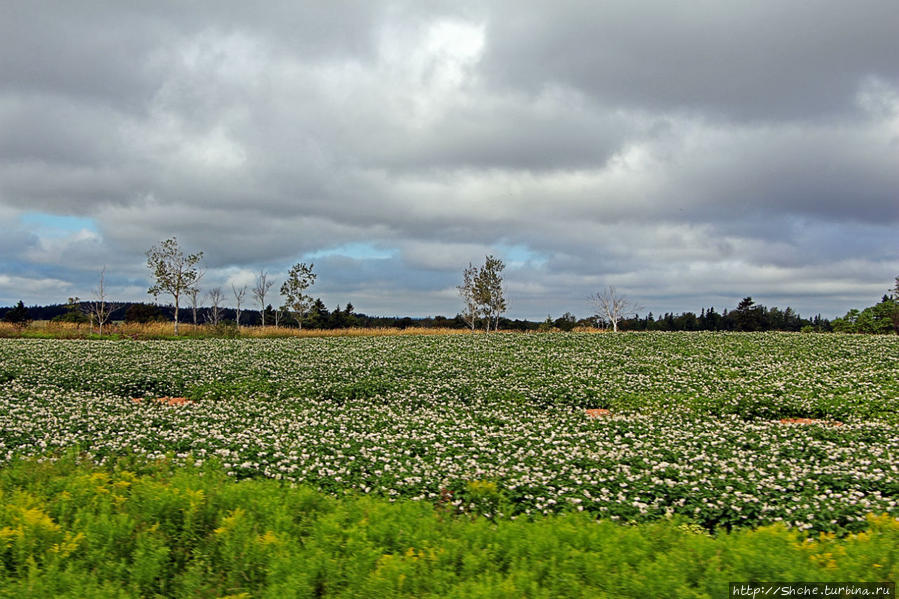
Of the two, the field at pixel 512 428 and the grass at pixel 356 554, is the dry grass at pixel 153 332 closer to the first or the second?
the field at pixel 512 428

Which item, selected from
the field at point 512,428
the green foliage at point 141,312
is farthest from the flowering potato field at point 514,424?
the green foliage at point 141,312

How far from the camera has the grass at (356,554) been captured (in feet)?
14.1

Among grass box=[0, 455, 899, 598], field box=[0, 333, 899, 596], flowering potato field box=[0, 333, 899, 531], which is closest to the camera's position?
grass box=[0, 455, 899, 598]

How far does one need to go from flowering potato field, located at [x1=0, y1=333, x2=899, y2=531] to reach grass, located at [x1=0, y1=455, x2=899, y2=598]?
6.83 feet

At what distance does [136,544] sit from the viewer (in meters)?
5.21

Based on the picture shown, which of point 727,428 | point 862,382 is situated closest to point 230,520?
point 727,428

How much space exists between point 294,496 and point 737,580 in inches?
168

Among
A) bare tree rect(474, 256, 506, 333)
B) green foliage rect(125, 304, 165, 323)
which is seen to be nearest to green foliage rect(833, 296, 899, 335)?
bare tree rect(474, 256, 506, 333)

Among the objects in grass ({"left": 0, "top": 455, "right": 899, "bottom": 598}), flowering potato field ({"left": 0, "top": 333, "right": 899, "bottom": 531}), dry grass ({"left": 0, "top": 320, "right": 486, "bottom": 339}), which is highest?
dry grass ({"left": 0, "top": 320, "right": 486, "bottom": 339})

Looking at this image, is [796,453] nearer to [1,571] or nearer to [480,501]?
[480,501]

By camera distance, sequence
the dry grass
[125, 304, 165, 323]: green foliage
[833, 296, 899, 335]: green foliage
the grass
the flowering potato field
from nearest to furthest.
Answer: the grass → the flowering potato field → the dry grass → [833, 296, 899, 335]: green foliage → [125, 304, 165, 323]: green foliage

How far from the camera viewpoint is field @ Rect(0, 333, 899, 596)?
8.36 m

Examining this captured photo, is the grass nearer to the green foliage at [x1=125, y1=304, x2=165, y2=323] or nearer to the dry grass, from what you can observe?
the dry grass

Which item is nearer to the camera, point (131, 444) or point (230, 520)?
point (230, 520)
